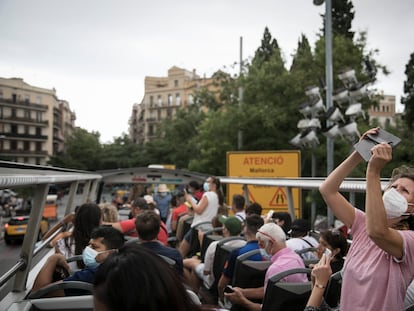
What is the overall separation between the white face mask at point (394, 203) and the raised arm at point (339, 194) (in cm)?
32

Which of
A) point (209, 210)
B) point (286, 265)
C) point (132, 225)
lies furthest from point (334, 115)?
point (286, 265)

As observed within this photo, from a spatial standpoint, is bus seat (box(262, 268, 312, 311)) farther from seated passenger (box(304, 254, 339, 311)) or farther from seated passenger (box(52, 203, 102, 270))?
seated passenger (box(52, 203, 102, 270))

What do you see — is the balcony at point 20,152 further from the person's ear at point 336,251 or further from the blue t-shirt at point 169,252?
the person's ear at point 336,251

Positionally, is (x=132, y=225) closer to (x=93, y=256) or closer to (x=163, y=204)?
(x=93, y=256)

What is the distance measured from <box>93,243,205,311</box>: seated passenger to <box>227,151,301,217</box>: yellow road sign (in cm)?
1018

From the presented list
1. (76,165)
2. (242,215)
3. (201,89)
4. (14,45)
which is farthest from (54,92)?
(201,89)

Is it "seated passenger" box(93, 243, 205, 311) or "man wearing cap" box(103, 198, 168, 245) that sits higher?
"seated passenger" box(93, 243, 205, 311)

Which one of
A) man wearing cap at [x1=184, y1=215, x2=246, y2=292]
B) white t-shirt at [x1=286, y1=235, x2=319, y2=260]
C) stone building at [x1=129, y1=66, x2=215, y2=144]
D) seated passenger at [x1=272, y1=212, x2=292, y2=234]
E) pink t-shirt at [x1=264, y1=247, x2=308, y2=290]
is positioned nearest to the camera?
pink t-shirt at [x1=264, y1=247, x2=308, y2=290]

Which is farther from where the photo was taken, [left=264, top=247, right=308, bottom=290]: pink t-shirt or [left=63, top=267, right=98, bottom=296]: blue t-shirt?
[left=264, top=247, right=308, bottom=290]: pink t-shirt

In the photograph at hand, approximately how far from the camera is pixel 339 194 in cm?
246

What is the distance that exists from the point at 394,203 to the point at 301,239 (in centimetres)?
255

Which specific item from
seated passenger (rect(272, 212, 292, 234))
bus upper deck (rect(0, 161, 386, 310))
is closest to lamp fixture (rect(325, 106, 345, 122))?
bus upper deck (rect(0, 161, 386, 310))

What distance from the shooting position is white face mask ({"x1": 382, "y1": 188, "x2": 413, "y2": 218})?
2064 mm

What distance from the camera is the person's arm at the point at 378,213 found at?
6.56 ft
